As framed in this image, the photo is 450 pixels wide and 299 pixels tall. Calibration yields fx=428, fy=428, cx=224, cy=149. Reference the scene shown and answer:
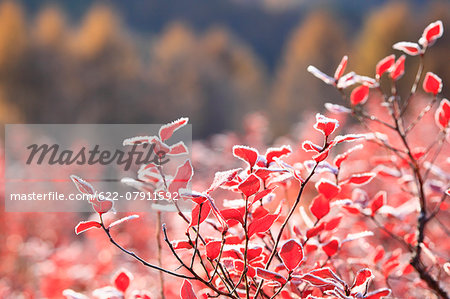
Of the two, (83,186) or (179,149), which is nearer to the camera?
(83,186)

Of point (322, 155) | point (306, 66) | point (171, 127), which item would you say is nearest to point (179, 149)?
point (171, 127)

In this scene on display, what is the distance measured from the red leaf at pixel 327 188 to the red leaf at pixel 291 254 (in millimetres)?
194

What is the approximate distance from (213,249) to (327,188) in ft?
0.93

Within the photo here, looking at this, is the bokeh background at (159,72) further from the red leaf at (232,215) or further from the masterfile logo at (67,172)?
the red leaf at (232,215)

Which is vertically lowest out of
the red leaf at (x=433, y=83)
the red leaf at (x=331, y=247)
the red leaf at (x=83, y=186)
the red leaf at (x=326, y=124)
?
the red leaf at (x=331, y=247)

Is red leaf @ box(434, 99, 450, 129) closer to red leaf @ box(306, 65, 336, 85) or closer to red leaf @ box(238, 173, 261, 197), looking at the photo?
red leaf @ box(306, 65, 336, 85)

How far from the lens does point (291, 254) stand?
728 millimetres

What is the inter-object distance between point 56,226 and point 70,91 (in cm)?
1156

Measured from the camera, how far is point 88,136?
13.8 meters

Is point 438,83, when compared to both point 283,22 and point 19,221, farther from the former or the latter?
point 283,22

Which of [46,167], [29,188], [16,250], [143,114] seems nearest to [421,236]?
[16,250]

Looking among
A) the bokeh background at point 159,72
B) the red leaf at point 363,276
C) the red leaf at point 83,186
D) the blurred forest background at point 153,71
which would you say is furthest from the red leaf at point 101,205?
the blurred forest background at point 153,71

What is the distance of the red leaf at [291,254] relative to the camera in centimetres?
73

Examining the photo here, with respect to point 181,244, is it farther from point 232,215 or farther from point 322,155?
point 322,155
